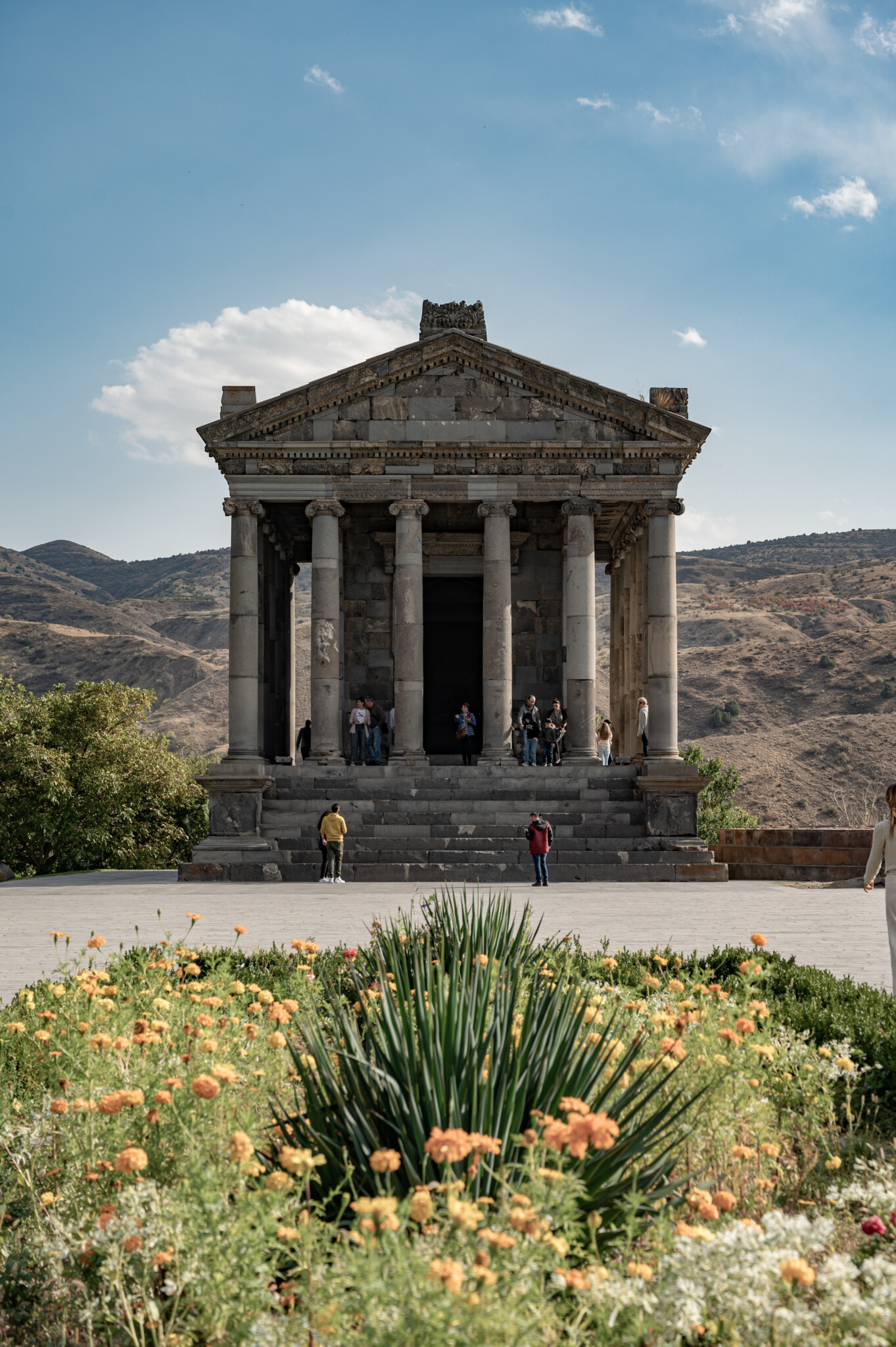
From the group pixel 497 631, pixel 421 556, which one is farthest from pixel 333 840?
pixel 421 556

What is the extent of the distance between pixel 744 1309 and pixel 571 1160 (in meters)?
0.81

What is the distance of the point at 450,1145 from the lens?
8.61ft

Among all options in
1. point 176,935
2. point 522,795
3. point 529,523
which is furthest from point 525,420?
point 176,935

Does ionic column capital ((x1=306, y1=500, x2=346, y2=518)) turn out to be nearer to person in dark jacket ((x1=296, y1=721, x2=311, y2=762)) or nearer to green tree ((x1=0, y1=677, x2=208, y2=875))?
person in dark jacket ((x1=296, y1=721, x2=311, y2=762))

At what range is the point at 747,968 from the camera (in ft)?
18.0

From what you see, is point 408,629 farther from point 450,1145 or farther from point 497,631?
point 450,1145

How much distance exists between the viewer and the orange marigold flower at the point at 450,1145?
260cm

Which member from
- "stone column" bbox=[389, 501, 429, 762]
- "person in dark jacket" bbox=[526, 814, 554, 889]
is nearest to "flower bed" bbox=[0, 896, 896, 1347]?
"person in dark jacket" bbox=[526, 814, 554, 889]

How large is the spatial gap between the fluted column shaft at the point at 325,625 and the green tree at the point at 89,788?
831 centimetres

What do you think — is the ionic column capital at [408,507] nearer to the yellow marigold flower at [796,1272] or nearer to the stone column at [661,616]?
the stone column at [661,616]

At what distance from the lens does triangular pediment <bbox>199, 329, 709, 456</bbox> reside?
83.1ft

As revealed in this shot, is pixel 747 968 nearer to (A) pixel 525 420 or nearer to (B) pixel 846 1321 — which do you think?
(B) pixel 846 1321

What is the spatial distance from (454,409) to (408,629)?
212 inches

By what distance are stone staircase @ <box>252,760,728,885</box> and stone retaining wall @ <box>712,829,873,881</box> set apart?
815mm
